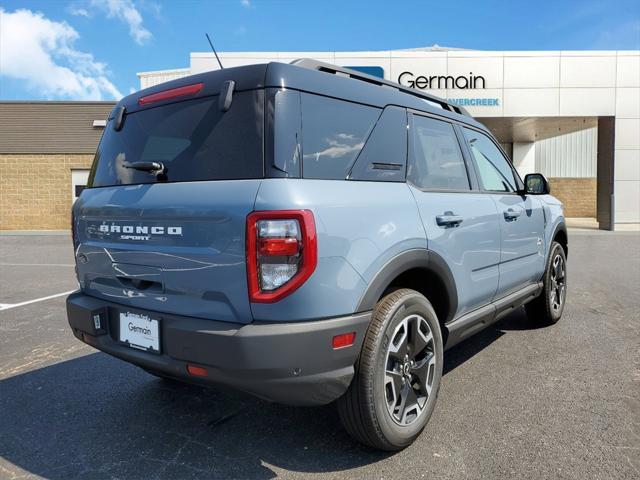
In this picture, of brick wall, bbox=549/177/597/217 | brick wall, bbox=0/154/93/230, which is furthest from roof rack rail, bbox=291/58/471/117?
brick wall, bbox=549/177/597/217

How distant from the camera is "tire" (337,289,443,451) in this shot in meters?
2.35

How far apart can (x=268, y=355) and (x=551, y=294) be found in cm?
365

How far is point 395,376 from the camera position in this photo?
2561 millimetres

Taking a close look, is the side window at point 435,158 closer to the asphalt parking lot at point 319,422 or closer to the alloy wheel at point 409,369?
the alloy wheel at point 409,369

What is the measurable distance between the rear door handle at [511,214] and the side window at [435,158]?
0.46 metres

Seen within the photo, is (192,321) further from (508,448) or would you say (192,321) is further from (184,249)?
(508,448)

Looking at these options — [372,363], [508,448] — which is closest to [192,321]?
[372,363]

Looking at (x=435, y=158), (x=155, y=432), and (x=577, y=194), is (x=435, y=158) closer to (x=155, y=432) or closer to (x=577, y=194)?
(x=155, y=432)

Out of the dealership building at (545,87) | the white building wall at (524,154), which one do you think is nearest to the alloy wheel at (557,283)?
the dealership building at (545,87)

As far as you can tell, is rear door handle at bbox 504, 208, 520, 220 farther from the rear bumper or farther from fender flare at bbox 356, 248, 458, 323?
the rear bumper

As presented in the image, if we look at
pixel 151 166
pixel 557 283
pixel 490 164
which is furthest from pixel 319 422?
pixel 557 283

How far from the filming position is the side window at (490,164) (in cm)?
367

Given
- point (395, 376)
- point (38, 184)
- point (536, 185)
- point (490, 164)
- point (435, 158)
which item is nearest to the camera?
point (395, 376)

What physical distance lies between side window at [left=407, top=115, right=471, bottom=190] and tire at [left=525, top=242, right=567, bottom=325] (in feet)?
6.01
